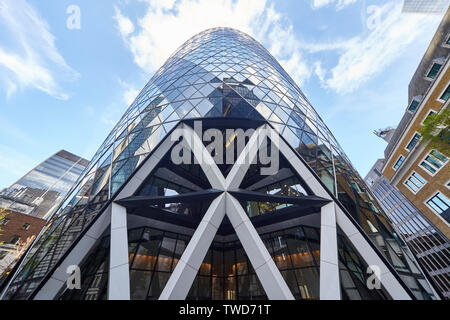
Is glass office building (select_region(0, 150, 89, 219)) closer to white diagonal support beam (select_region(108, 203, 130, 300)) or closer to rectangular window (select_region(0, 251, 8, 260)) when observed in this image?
rectangular window (select_region(0, 251, 8, 260))

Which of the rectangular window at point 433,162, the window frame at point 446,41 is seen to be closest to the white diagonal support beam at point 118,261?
the rectangular window at point 433,162

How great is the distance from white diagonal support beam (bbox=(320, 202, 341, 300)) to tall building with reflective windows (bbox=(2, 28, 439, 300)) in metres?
0.04

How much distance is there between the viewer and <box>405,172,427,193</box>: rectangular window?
24.9 metres

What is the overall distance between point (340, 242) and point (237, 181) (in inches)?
277

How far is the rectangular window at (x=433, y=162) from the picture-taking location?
21.3m

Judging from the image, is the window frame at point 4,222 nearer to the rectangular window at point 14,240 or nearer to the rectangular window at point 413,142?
the rectangular window at point 14,240

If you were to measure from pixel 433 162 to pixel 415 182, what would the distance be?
4.55 meters

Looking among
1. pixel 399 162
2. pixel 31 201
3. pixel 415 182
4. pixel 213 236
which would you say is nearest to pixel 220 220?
pixel 213 236

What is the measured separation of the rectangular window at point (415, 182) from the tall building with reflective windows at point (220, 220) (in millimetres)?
21599

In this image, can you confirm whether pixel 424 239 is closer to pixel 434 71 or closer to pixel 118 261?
pixel 434 71

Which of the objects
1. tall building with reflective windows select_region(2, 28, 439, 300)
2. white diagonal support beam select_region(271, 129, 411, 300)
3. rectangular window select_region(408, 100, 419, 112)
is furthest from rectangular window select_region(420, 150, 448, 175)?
white diagonal support beam select_region(271, 129, 411, 300)

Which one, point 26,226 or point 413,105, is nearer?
point 413,105

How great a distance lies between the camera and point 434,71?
75.7ft
